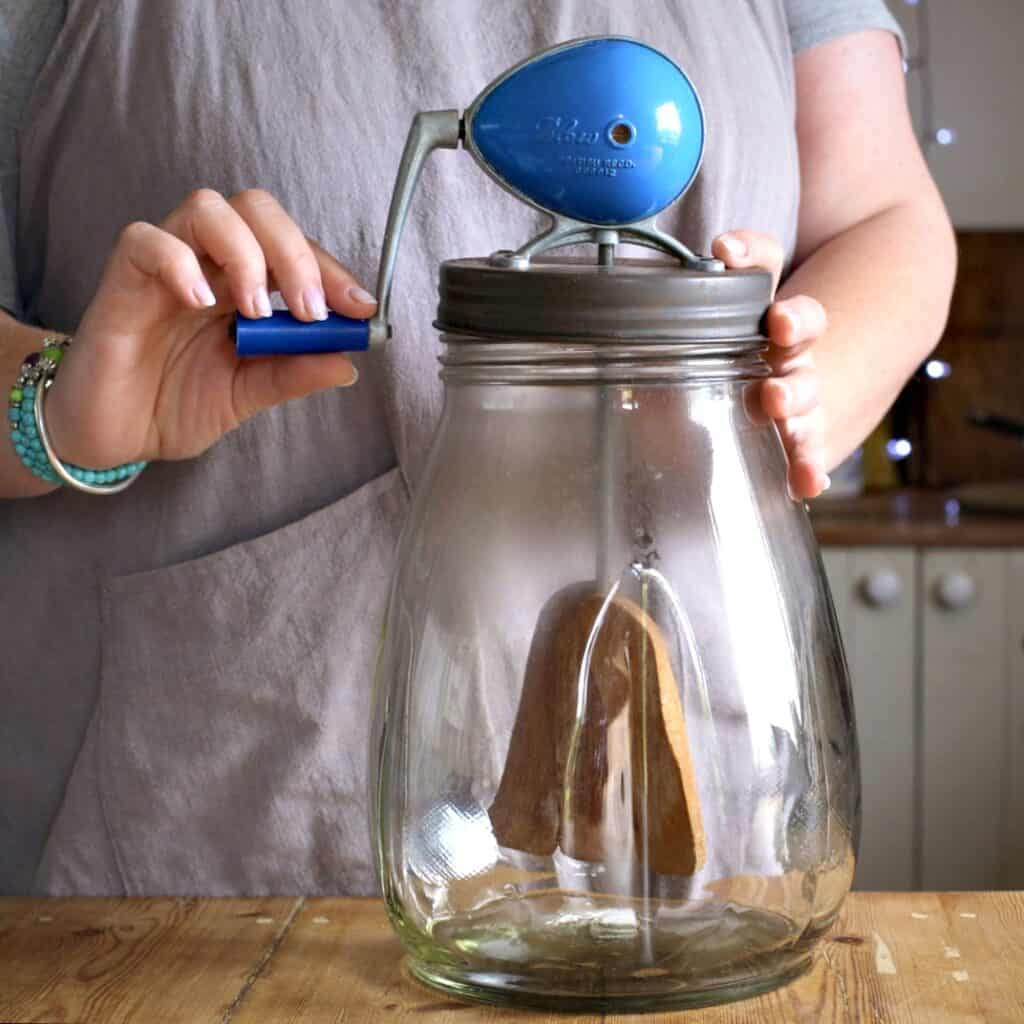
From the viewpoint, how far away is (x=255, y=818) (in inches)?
32.8

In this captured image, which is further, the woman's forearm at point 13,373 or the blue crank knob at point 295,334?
the woman's forearm at point 13,373

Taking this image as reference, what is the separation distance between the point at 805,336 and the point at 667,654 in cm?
12

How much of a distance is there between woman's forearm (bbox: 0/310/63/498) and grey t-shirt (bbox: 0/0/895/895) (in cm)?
9

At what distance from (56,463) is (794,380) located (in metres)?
0.34

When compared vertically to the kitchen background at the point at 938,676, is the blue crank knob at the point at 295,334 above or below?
above

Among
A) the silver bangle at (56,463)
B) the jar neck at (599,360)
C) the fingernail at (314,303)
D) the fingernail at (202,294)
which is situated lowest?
the silver bangle at (56,463)

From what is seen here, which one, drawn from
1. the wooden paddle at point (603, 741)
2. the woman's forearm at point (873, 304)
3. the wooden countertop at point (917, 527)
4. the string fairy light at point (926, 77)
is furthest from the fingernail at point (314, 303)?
the string fairy light at point (926, 77)

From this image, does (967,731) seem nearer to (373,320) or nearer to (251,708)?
(251,708)

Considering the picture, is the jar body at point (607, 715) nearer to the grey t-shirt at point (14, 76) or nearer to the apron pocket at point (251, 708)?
the apron pocket at point (251, 708)

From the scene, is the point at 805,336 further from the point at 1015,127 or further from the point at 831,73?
the point at 1015,127

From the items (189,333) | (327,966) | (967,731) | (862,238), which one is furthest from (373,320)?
(967,731)

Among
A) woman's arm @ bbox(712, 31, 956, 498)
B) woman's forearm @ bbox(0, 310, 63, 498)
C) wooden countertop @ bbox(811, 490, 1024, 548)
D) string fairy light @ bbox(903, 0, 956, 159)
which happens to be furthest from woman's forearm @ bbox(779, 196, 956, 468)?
string fairy light @ bbox(903, 0, 956, 159)

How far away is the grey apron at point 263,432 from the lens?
81cm

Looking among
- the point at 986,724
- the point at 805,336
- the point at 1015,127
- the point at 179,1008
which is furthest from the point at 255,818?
the point at 1015,127
